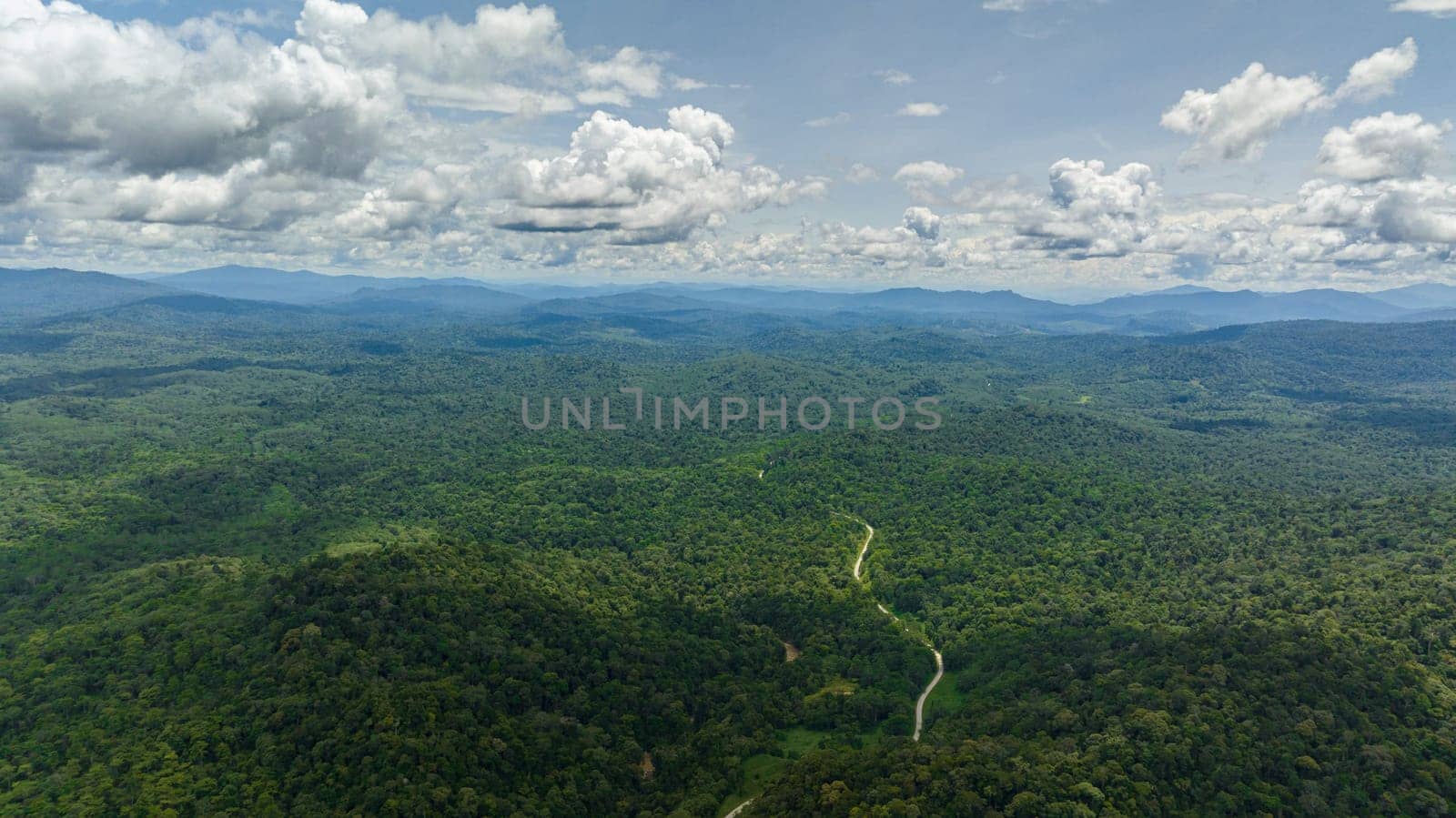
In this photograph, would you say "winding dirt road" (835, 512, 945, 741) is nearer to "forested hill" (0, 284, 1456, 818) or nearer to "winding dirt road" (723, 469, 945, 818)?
"winding dirt road" (723, 469, 945, 818)

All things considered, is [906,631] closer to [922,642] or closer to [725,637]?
[922,642]

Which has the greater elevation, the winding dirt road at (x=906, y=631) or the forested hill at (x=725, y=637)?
the forested hill at (x=725, y=637)

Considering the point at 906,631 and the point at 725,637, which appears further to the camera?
the point at 906,631

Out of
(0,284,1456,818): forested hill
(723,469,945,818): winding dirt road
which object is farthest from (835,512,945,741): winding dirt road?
(0,284,1456,818): forested hill

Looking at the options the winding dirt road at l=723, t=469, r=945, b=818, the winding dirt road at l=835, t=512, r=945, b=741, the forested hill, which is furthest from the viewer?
the winding dirt road at l=835, t=512, r=945, b=741

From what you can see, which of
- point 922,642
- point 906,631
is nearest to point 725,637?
point 906,631

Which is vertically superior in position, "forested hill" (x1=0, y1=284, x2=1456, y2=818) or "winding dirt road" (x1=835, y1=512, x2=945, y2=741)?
"forested hill" (x1=0, y1=284, x2=1456, y2=818)

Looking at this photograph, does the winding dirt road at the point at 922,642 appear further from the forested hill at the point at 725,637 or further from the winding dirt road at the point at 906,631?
the forested hill at the point at 725,637

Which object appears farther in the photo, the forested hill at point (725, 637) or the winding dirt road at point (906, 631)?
the winding dirt road at point (906, 631)

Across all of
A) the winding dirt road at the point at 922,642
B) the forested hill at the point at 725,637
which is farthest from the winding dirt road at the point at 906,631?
the forested hill at the point at 725,637
